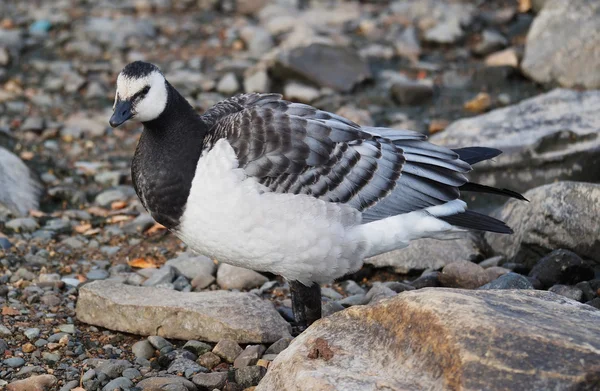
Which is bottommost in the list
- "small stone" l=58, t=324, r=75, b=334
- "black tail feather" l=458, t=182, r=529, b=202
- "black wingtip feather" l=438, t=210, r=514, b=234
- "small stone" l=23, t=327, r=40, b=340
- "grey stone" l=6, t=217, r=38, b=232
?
"small stone" l=58, t=324, r=75, b=334

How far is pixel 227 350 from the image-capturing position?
648 centimetres

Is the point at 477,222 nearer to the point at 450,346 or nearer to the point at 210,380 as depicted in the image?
the point at 450,346

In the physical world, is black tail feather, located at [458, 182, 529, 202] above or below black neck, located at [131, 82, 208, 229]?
below

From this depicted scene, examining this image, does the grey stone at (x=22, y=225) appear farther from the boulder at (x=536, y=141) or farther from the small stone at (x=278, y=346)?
the boulder at (x=536, y=141)

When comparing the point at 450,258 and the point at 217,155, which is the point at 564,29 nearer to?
the point at 450,258

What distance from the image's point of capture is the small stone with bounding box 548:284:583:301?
6.68 metres

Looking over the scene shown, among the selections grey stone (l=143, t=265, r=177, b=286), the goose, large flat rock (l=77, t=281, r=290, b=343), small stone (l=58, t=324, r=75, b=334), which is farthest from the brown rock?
small stone (l=58, t=324, r=75, b=334)

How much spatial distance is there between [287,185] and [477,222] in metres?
1.51

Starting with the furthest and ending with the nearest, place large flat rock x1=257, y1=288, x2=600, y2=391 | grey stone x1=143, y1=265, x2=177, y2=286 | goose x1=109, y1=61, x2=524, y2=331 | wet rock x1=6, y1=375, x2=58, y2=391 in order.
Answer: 1. grey stone x1=143, y1=265, x2=177, y2=286
2. goose x1=109, y1=61, x2=524, y2=331
3. wet rock x1=6, y1=375, x2=58, y2=391
4. large flat rock x1=257, y1=288, x2=600, y2=391

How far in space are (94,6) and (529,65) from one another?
7584 millimetres

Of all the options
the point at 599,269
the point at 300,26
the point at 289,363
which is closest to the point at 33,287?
the point at 289,363

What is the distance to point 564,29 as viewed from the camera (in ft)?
39.1

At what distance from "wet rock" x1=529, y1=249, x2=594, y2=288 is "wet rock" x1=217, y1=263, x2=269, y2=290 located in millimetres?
2488

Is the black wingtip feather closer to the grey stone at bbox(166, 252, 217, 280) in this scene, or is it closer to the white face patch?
the white face patch
